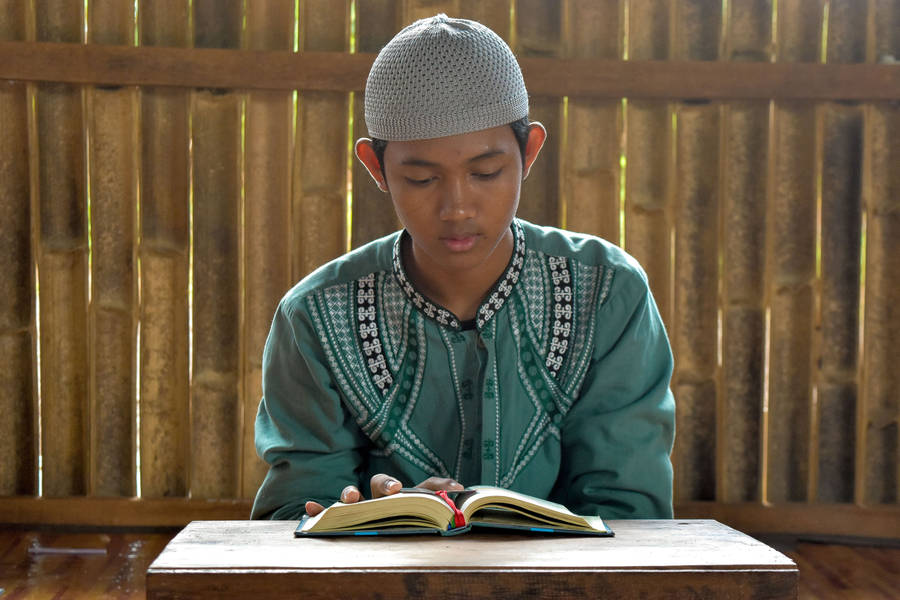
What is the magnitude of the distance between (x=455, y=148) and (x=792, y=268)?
2.08 meters

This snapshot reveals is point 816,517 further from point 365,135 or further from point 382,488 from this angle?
point 382,488

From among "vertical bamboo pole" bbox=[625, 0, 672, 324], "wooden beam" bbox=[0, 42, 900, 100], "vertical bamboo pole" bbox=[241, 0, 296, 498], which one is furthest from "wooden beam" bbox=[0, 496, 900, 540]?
"wooden beam" bbox=[0, 42, 900, 100]

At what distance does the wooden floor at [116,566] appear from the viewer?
9.62 feet

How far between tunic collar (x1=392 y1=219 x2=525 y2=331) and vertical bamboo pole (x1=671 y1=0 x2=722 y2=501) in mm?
1573

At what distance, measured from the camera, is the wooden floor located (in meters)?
2.93

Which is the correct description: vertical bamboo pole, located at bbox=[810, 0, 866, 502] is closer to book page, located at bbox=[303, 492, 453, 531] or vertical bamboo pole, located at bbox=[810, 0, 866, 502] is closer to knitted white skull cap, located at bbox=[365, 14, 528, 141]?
knitted white skull cap, located at bbox=[365, 14, 528, 141]

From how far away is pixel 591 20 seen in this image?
341 centimetres

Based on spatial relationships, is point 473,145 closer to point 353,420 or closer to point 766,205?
point 353,420

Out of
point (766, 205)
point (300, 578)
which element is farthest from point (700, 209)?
point (300, 578)

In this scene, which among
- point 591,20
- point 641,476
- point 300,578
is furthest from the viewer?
point 591,20

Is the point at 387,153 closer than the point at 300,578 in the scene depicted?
No

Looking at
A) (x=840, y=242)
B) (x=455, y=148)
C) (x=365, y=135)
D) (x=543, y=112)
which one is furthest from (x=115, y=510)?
(x=840, y=242)

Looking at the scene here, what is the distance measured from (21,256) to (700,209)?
Answer: 2.30m

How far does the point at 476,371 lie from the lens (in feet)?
6.43
